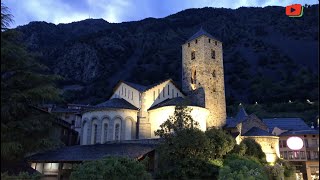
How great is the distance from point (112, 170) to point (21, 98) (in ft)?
21.8

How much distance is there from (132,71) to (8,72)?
124900mm

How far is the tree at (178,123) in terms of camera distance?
30594 mm

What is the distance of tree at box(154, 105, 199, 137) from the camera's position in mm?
30594

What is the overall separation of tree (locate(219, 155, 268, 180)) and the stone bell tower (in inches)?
390

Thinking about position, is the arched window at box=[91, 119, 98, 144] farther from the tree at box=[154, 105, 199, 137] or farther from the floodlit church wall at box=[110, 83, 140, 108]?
the tree at box=[154, 105, 199, 137]

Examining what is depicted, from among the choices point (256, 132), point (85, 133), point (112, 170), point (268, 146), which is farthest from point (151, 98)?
point (112, 170)

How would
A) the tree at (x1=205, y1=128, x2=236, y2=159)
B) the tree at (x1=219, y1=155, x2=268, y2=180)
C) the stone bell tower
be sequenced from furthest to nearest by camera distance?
the stone bell tower
the tree at (x1=205, y1=128, x2=236, y2=159)
the tree at (x1=219, y1=155, x2=268, y2=180)

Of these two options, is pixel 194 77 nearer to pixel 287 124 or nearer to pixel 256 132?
pixel 256 132

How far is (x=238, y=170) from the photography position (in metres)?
26.5

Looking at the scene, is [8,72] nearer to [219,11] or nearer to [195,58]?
[195,58]

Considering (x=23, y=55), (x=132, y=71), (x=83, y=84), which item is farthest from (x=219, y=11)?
(x=23, y=55)

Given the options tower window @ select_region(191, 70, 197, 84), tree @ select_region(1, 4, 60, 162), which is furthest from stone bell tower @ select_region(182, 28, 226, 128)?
tree @ select_region(1, 4, 60, 162)

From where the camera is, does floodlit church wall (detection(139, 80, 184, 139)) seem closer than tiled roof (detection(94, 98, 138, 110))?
Yes

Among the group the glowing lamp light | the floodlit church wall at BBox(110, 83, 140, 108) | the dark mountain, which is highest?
the dark mountain
